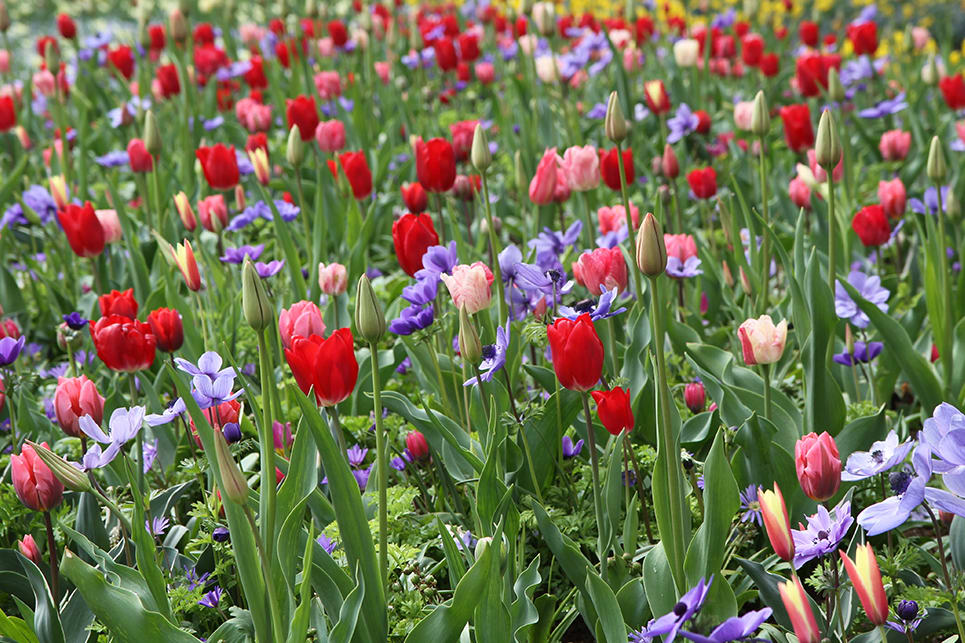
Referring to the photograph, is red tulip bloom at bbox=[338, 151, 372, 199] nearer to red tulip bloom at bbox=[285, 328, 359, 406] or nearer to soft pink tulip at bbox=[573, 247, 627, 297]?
soft pink tulip at bbox=[573, 247, 627, 297]

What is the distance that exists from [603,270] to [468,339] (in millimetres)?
355

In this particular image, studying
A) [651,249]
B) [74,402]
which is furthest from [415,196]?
[651,249]

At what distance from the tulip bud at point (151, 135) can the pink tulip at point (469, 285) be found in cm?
Result: 131

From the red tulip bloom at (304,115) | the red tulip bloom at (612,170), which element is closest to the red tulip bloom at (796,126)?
the red tulip bloom at (612,170)

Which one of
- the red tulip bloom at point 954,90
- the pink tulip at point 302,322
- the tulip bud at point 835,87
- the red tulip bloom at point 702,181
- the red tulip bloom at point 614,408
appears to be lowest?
the red tulip bloom at point 954,90

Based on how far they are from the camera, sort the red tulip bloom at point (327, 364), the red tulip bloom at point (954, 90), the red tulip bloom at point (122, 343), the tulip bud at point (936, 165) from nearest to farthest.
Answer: the red tulip bloom at point (327, 364) < the red tulip bloom at point (122, 343) < the tulip bud at point (936, 165) < the red tulip bloom at point (954, 90)

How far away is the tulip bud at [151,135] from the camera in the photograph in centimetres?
253

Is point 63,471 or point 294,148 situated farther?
point 294,148

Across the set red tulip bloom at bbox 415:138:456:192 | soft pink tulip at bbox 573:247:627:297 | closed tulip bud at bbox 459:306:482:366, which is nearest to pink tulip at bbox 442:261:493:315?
closed tulip bud at bbox 459:306:482:366

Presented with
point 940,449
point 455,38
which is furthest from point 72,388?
point 455,38

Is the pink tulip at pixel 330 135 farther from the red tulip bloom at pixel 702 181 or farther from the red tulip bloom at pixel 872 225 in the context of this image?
the red tulip bloom at pixel 872 225

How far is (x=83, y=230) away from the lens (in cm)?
231

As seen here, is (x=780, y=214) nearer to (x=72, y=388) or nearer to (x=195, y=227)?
(x=195, y=227)

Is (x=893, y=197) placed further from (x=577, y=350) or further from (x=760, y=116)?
(x=577, y=350)
